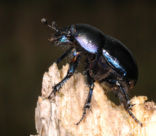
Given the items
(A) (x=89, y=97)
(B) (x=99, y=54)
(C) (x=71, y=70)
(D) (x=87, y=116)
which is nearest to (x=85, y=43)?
(B) (x=99, y=54)

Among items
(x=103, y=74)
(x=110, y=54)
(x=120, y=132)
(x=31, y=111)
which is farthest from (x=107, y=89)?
(x=31, y=111)

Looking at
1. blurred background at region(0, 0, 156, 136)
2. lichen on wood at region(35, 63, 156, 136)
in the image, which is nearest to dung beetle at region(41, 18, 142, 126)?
lichen on wood at region(35, 63, 156, 136)

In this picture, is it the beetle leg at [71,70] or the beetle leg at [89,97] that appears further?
the beetle leg at [71,70]

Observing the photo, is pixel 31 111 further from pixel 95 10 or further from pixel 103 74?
pixel 103 74

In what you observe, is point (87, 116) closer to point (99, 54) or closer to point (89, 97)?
point (89, 97)

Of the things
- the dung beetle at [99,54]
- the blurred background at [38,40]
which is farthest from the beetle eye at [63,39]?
the blurred background at [38,40]

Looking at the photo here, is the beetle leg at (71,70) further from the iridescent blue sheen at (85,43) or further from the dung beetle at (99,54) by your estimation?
the iridescent blue sheen at (85,43)
